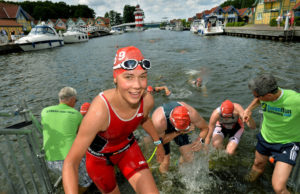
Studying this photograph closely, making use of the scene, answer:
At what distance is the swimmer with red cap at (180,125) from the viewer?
13.4 ft

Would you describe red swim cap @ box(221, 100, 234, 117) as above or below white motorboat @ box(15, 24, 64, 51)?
below

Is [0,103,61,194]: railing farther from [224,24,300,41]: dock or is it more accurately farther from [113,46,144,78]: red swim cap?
[224,24,300,41]: dock

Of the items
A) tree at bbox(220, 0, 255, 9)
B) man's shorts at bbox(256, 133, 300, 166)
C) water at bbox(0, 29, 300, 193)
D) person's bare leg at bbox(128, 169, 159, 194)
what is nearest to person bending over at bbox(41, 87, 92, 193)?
person's bare leg at bbox(128, 169, 159, 194)

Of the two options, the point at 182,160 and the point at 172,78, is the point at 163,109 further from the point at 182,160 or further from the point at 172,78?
the point at 172,78

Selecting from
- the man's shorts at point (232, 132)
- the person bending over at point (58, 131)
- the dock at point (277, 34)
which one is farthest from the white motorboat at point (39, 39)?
the dock at point (277, 34)

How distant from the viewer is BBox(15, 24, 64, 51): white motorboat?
110 ft

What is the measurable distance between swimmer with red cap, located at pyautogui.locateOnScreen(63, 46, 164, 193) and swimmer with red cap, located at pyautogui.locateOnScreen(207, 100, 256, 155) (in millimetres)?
2994

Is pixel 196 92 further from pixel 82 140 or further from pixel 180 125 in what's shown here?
pixel 82 140

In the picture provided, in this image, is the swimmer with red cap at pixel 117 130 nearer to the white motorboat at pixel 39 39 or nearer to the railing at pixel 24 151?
the railing at pixel 24 151

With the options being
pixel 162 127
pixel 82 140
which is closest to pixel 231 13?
pixel 162 127

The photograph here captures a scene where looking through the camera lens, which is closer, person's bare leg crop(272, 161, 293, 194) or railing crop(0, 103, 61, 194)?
railing crop(0, 103, 61, 194)

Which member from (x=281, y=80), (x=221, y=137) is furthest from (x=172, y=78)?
(x=221, y=137)

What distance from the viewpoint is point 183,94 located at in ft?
36.7

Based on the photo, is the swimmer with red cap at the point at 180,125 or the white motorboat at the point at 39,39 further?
the white motorboat at the point at 39,39
